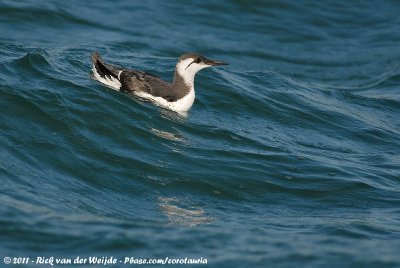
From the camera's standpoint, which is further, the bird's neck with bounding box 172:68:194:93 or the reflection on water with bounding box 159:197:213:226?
the bird's neck with bounding box 172:68:194:93

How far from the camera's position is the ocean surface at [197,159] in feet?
32.2

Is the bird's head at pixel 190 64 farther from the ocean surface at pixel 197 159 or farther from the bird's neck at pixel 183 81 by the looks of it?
the ocean surface at pixel 197 159

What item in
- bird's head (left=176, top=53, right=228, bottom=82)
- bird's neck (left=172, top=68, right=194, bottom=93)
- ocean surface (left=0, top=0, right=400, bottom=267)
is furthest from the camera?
bird's head (left=176, top=53, right=228, bottom=82)

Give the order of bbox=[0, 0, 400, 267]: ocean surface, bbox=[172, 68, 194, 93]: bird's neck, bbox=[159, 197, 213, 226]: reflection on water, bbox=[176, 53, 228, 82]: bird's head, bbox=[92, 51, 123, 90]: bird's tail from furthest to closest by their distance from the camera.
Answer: bbox=[176, 53, 228, 82]: bird's head, bbox=[172, 68, 194, 93]: bird's neck, bbox=[92, 51, 123, 90]: bird's tail, bbox=[159, 197, 213, 226]: reflection on water, bbox=[0, 0, 400, 267]: ocean surface

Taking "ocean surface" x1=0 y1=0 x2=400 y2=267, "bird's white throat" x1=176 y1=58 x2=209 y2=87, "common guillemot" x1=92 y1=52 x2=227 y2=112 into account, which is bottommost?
"ocean surface" x1=0 y1=0 x2=400 y2=267

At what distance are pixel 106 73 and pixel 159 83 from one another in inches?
32.4

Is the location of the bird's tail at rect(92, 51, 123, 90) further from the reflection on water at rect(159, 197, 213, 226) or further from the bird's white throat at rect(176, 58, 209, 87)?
the reflection on water at rect(159, 197, 213, 226)

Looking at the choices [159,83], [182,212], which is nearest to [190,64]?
[159,83]

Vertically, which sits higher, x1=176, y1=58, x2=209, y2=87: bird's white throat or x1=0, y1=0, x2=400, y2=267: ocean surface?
x1=176, y1=58, x2=209, y2=87: bird's white throat

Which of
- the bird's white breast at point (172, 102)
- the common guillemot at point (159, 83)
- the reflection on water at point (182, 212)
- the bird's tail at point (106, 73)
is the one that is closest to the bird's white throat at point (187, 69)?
the common guillemot at point (159, 83)

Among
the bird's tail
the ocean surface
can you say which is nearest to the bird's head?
the ocean surface

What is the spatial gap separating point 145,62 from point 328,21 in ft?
24.6

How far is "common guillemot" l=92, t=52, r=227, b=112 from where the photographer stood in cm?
1430

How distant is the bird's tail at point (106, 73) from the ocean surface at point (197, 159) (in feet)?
0.67
